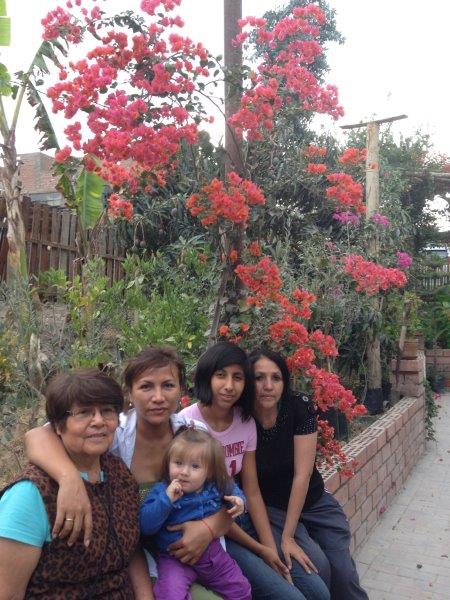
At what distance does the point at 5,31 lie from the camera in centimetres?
490

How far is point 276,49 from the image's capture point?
4.37 meters

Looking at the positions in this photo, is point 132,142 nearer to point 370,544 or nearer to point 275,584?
point 275,584

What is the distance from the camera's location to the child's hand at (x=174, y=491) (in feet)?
7.04

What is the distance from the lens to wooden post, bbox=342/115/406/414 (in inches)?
283

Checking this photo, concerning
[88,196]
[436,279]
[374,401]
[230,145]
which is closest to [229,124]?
[230,145]

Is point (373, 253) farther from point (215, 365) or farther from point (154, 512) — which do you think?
point (154, 512)

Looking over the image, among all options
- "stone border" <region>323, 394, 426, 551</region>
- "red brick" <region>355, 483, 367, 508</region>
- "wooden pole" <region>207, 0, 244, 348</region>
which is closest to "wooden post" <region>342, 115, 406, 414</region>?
"stone border" <region>323, 394, 426, 551</region>

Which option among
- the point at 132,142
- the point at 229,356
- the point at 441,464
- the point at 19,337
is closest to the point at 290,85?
the point at 132,142

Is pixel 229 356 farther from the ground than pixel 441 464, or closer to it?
farther from the ground

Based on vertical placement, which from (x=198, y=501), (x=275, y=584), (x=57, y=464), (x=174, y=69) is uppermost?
(x=174, y=69)

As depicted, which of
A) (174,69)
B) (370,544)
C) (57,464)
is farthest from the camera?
(370,544)

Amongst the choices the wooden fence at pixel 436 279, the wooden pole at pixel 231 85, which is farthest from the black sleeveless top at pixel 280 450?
the wooden fence at pixel 436 279

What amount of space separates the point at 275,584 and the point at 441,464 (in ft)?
17.0

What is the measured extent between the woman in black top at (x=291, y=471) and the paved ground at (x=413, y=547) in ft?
3.37
